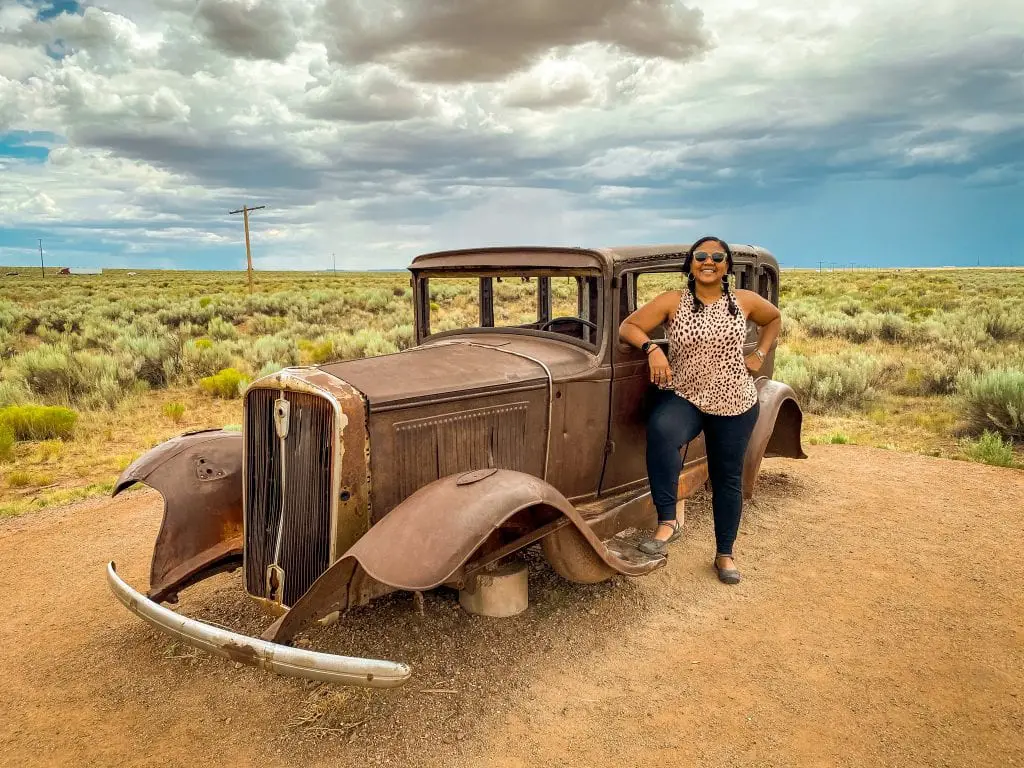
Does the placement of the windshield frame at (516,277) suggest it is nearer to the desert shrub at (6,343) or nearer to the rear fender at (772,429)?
the rear fender at (772,429)

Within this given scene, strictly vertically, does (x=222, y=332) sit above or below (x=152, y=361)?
above

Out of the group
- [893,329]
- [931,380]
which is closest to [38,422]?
[931,380]

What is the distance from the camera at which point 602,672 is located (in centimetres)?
377

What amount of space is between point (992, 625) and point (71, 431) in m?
10.3

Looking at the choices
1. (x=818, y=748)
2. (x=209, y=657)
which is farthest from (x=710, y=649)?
(x=209, y=657)

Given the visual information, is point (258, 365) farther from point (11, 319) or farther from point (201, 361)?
point (11, 319)

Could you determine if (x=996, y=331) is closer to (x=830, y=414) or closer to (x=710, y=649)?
(x=830, y=414)

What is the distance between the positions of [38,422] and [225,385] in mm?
2824

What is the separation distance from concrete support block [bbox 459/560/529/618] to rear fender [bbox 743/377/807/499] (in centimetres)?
212

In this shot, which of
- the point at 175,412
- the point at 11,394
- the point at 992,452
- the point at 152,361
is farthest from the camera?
the point at 152,361

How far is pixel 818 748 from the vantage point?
126 inches

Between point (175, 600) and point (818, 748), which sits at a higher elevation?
point (175, 600)

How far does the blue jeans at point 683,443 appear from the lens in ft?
14.4

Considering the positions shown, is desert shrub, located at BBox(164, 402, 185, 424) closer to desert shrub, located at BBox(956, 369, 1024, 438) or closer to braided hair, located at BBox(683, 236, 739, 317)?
braided hair, located at BBox(683, 236, 739, 317)
